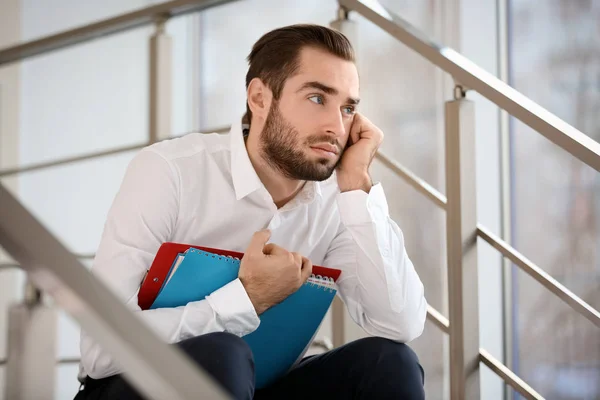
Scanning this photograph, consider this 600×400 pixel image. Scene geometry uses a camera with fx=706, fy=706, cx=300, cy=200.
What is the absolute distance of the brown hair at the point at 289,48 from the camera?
1.20 metres

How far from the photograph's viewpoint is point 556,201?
2.36 metres

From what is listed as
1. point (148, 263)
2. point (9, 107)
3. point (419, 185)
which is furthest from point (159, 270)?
point (9, 107)

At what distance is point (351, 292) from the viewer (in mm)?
1222

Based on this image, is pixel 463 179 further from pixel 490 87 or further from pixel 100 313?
pixel 100 313

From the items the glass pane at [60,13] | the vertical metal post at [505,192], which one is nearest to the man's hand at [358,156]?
the vertical metal post at [505,192]

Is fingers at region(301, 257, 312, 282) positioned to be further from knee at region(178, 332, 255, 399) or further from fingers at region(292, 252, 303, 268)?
Result: knee at region(178, 332, 255, 399)

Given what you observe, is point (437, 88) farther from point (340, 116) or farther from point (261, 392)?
point (261, 392)

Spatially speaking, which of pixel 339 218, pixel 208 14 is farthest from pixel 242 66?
pixel 339 218

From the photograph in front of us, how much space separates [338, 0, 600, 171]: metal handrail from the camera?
3.08 ft

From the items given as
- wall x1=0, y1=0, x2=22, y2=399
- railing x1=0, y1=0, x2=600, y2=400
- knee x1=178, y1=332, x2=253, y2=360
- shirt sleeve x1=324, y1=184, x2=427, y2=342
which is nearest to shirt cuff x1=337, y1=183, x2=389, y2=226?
shirt sleeve x1=324, y1=184, x2=427, y2=342

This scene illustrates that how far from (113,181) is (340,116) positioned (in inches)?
93.8

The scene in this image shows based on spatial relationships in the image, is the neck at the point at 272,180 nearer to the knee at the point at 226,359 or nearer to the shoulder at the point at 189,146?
the shoulder at the point at 189,146

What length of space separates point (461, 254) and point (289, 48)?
1.49 feet

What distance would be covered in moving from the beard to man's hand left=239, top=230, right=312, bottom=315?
0.70 feet
